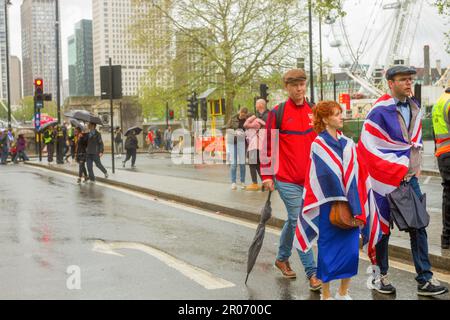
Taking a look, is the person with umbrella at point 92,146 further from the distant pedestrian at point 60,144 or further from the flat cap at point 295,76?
the flat cap at point 295,76

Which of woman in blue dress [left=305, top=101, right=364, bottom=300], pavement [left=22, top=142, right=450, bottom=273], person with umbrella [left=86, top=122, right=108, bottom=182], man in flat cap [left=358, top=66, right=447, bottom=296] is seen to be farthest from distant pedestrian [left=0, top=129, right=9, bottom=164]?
woman in blue dress [left=305, top=101, right=364, bottom=300]

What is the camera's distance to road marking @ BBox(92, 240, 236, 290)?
5.43m

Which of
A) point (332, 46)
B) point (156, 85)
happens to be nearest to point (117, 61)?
point (332, 46)

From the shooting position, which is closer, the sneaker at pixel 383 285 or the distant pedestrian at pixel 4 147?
the sneaker at pixel 383 285

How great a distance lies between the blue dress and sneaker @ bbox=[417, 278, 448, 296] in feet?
2.69

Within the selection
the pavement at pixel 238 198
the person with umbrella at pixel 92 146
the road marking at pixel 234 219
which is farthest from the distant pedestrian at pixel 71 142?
the road marking at pixel 234 219

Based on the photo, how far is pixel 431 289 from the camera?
5008 millimetres

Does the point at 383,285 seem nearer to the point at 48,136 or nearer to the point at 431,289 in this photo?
the point at 431,289

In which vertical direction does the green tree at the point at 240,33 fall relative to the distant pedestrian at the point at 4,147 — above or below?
above

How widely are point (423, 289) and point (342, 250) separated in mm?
974

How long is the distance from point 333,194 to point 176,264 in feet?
7.23

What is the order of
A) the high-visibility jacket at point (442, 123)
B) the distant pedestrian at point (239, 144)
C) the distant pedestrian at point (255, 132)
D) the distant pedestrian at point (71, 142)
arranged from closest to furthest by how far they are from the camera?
1. the high-visibility jacket at point (442, 123)
2. the distant pedestrian at point (255, 132)
3. the distant pedestrian at point (239, 144)
4. the distant pedestrian at point (71, 142)

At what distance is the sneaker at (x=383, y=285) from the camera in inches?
201

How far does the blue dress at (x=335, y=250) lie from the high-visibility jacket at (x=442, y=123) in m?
2.29
